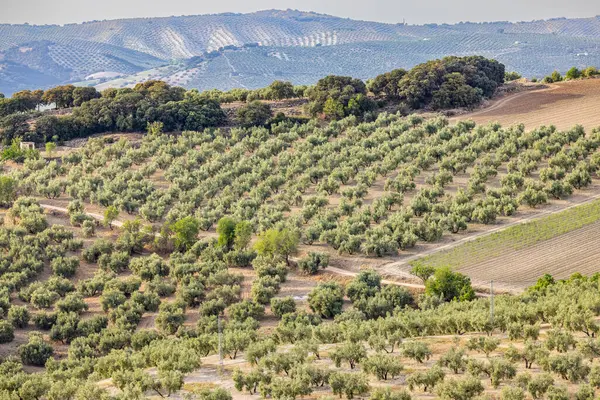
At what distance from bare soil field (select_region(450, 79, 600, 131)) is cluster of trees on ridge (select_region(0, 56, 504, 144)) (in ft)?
9.04

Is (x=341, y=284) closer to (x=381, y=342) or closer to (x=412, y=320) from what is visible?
(x=412, y=320)

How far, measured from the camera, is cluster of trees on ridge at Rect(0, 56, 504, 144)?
8119 cm

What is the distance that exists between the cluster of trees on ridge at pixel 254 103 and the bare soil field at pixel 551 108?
108 inches

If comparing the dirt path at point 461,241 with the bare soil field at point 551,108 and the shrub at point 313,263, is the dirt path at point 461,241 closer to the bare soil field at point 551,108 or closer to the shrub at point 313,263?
the shrub at point 313,263

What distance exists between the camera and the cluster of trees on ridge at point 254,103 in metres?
81.2

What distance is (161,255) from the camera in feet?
166

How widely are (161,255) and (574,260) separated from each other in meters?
23.0

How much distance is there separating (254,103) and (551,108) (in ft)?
90.4

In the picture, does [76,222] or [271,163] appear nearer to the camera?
[76,222]

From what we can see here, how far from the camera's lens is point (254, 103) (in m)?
82.7

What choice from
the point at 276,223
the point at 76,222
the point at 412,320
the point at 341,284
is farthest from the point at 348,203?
the point at 412,320

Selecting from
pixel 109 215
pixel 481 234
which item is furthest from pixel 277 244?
pixel 109 215

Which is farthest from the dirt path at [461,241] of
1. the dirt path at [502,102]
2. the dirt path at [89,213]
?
the dirt path at [502,102]

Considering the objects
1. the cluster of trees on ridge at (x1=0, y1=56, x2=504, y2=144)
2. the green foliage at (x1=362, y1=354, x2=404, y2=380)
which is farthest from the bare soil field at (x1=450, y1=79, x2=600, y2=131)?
the green foliage at (x1=362, y1=354, x2=404, y2=380)
